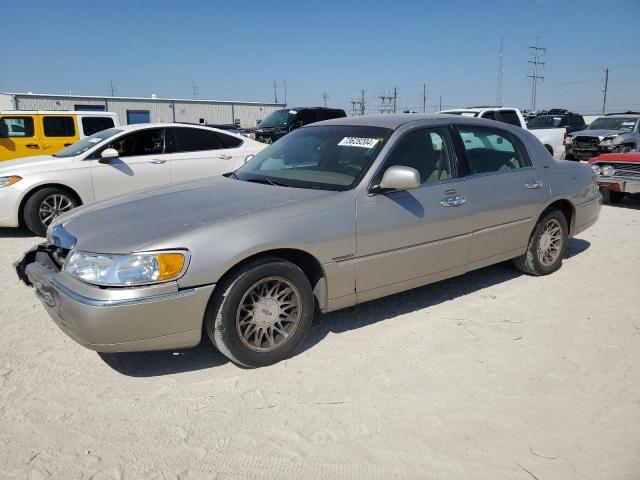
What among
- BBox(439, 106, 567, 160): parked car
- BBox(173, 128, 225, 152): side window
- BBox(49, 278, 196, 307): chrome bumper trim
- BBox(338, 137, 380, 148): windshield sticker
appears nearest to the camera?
BBox(49, 278, 196, 307): chrome bumper trim

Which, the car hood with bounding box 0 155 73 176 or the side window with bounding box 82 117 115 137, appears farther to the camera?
the side window with bounding box 82 117 115 137

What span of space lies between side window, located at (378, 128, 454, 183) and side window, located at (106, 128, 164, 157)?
475cm

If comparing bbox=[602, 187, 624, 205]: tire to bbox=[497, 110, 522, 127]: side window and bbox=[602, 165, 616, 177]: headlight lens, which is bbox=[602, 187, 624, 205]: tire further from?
bbox=[497, 110, 522, 127]: side window

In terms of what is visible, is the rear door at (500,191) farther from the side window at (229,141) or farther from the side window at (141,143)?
the side window at (141,143)

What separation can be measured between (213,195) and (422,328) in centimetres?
186

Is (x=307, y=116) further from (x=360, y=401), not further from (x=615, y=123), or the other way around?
(x=360, y=401)

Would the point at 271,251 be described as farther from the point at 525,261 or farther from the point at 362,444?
the point at 525,261

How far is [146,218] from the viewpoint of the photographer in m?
3.41

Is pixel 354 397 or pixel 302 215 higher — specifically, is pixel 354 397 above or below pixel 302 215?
below

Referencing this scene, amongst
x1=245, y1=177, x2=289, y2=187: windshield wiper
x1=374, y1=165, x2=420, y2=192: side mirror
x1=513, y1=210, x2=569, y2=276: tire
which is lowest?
x1=513, y1=210, x2=569, y2=276: tire

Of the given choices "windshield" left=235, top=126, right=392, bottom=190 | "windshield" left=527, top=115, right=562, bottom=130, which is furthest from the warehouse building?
"windshield" left=235, top=126, right=392, bottom=190

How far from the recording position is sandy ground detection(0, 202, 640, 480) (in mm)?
2545

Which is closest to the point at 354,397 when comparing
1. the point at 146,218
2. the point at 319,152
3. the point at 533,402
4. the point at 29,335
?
the point at 533,402

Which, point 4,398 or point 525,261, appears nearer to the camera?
point 4,398
